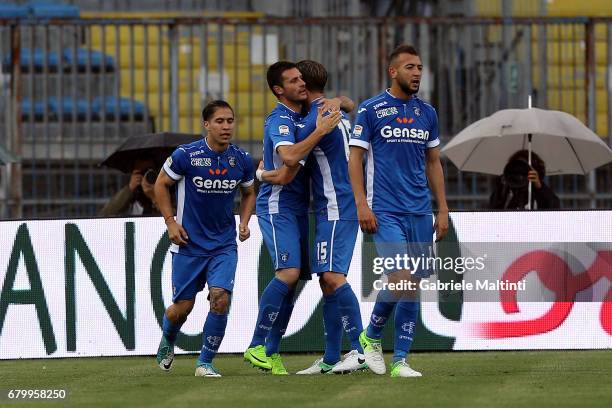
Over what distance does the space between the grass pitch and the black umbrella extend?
2.76 metres

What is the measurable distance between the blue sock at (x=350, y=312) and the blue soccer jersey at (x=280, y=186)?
0.67 meters

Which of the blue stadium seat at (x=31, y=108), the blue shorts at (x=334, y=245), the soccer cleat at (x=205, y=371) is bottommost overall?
the soccer cleat at (x=205, y=371)

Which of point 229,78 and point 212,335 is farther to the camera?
point 229,78

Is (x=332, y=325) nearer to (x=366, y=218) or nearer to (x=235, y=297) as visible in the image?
(x=366, y=218)

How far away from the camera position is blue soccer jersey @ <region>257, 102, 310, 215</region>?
33.9 ft

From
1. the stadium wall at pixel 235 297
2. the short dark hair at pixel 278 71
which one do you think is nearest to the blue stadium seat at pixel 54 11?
the stadium wall at pixel 235 297

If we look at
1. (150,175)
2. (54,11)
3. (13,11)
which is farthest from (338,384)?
(13,11)

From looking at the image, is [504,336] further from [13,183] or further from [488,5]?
[488,5]

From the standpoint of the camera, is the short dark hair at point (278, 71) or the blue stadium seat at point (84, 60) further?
the blue stadium seat at point (84, 60)

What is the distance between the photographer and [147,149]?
14.9 meters

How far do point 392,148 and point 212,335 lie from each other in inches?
75.9

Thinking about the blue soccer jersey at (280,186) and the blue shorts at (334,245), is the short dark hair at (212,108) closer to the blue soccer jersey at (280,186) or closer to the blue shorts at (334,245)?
the blue soccer jersey at (280,186)

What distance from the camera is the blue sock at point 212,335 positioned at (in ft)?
34.8

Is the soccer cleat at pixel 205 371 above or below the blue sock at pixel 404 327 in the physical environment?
below
